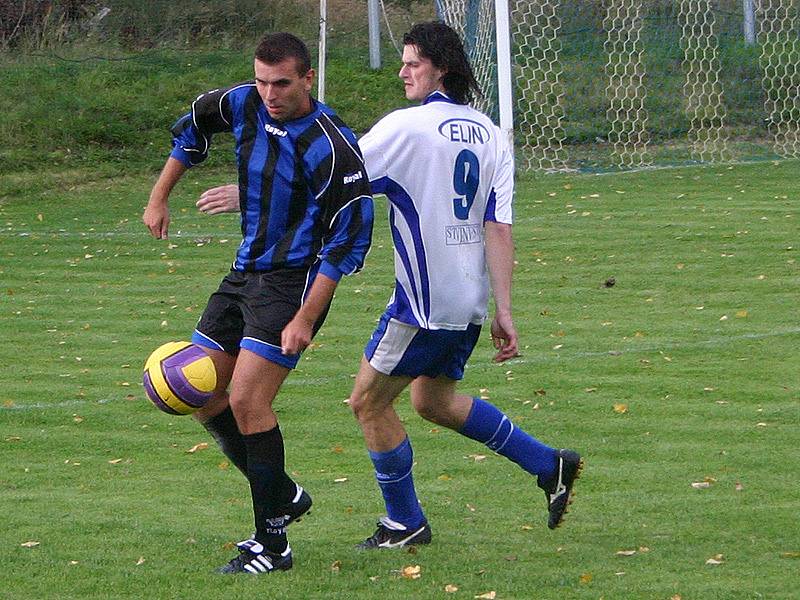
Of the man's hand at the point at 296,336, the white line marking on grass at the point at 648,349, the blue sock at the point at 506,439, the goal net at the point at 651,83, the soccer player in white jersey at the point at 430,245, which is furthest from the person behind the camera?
the goal net at the point at 651,83

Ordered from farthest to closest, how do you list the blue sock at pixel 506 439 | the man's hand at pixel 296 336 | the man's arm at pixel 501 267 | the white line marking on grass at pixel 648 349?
the white line marking on grass at pixel 648 349, the blue sock at pixel 506 439, the man's arm at pixel 501 267, the man's hand at pixel 296 336

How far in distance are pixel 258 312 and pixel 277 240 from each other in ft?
0.89

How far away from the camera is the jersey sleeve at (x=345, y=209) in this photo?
5098 millimetres

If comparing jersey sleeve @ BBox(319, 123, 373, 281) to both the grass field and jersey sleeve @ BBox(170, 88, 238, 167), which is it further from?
the grass field

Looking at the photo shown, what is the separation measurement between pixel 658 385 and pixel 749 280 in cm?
340

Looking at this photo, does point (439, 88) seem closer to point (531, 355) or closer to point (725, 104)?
point (531, 355)

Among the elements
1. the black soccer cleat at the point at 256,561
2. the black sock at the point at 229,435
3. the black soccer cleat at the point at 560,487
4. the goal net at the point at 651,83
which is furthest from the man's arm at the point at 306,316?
the goal net at the point at 651,83

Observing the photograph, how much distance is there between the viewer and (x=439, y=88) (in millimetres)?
5398

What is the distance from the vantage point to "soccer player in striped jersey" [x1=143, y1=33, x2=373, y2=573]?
512cm

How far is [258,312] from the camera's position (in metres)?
5.25

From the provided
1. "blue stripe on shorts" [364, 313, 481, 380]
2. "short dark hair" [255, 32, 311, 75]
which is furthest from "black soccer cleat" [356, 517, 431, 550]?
"short dark hair" [255, 32, 311, 75]

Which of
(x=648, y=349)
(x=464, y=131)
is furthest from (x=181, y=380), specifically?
(x=648, y=349)

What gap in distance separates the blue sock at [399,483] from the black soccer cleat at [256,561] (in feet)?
1.65

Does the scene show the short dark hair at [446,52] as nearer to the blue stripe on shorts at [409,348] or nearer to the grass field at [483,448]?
the blue stripe on shorts at [409,348]
